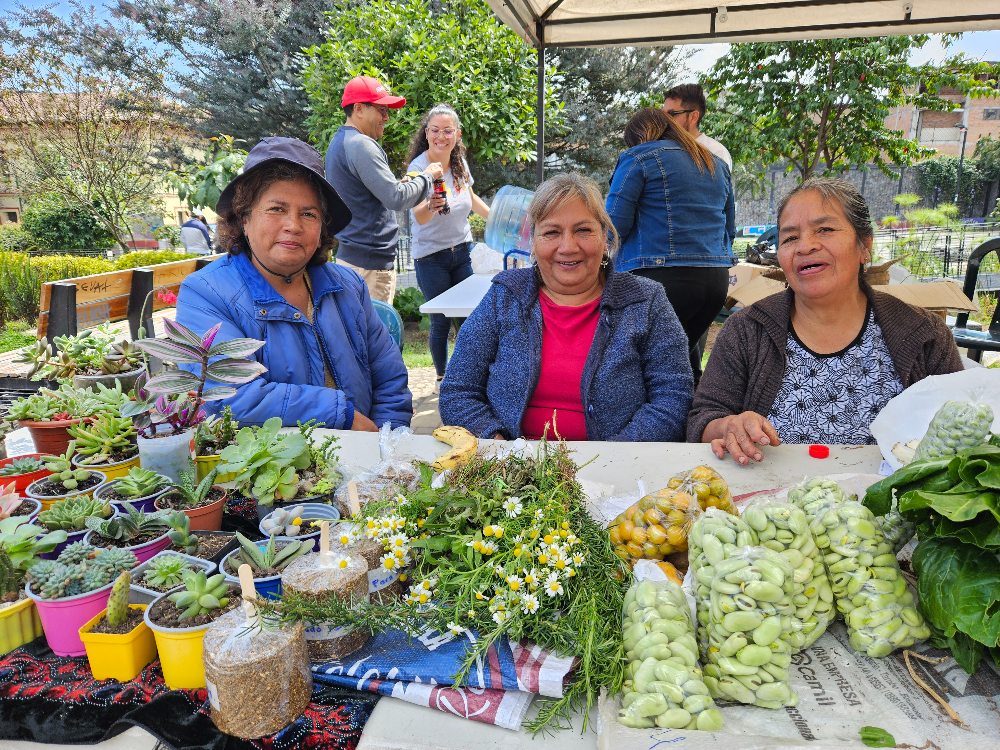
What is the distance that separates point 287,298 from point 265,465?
1.11 meters

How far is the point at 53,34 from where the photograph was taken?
17.0m

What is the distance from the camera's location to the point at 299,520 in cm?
134

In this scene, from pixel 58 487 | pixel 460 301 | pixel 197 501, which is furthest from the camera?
pixel 460 301

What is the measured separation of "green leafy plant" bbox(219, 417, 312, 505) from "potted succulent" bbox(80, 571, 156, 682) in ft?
1.29

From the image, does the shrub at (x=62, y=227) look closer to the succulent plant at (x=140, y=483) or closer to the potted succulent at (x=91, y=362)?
the potted succulent at (x=91, y=362)

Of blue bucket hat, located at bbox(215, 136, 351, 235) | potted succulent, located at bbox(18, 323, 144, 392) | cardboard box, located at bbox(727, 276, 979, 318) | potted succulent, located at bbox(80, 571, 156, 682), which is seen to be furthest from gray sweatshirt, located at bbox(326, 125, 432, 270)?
potted succulent, located at bbox(80, 571, 156, 682)

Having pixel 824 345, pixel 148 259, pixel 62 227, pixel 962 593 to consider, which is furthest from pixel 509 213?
pixel 62 227

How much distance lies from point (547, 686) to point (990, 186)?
1359 inches

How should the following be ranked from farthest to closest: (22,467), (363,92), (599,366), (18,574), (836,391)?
(363,92) < (599,366) < (836,391) < (22,467) < (18,574)

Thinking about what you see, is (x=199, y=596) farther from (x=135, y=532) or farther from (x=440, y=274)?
(x=440, y=274)

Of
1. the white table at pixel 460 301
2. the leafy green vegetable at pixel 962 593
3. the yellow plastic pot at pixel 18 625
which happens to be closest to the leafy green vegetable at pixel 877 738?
the leafy green vegetable at pixel 962 593

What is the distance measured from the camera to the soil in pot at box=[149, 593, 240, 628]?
1.06 meters

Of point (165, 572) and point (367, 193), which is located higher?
point (367, 193)

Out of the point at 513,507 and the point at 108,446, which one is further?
the point at 108,446
